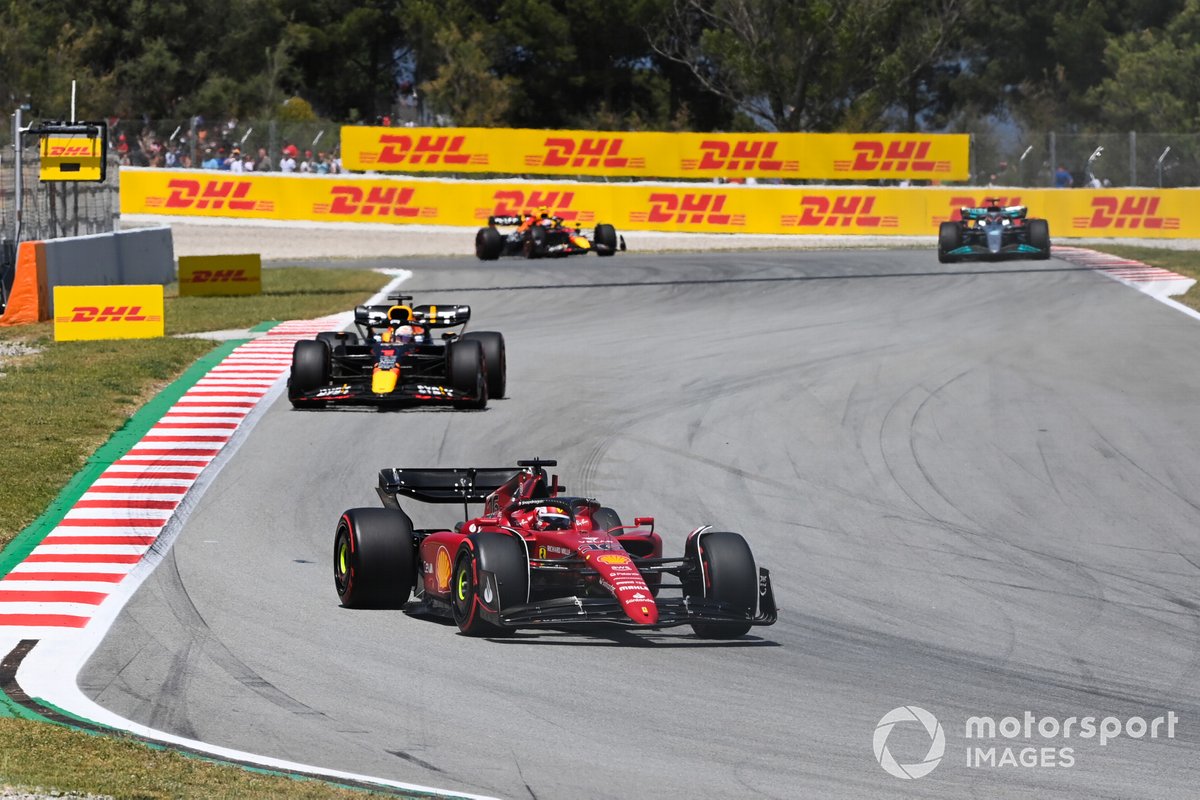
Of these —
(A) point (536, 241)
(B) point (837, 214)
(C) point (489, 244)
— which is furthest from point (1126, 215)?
(C) point (489, 244)

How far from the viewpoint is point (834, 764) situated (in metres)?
8.12

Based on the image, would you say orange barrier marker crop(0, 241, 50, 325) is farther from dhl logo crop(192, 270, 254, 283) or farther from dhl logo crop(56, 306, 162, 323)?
dhl logo crop(192, 270, 254, 283)

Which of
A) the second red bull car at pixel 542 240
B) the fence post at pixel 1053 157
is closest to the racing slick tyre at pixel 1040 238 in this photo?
the second red bull car at pixel 542 240

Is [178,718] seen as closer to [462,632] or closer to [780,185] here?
[462,632]

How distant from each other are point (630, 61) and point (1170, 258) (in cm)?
3405

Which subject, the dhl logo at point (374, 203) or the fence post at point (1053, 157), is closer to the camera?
the fence post at point (1053, 157)

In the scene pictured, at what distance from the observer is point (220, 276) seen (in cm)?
3375

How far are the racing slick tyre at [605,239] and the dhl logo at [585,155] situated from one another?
307 inches

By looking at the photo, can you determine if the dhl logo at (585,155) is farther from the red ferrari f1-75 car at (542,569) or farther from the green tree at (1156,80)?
the red ferrari f1-75 car at (542,569)

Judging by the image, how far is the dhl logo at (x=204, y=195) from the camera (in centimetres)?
4828

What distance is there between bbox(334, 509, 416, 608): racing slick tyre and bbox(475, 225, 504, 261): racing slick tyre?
29.1 m

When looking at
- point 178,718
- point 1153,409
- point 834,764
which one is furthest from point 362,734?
point 1153,409

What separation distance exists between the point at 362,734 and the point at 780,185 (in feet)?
129

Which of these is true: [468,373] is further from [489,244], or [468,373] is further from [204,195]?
[204,195]
